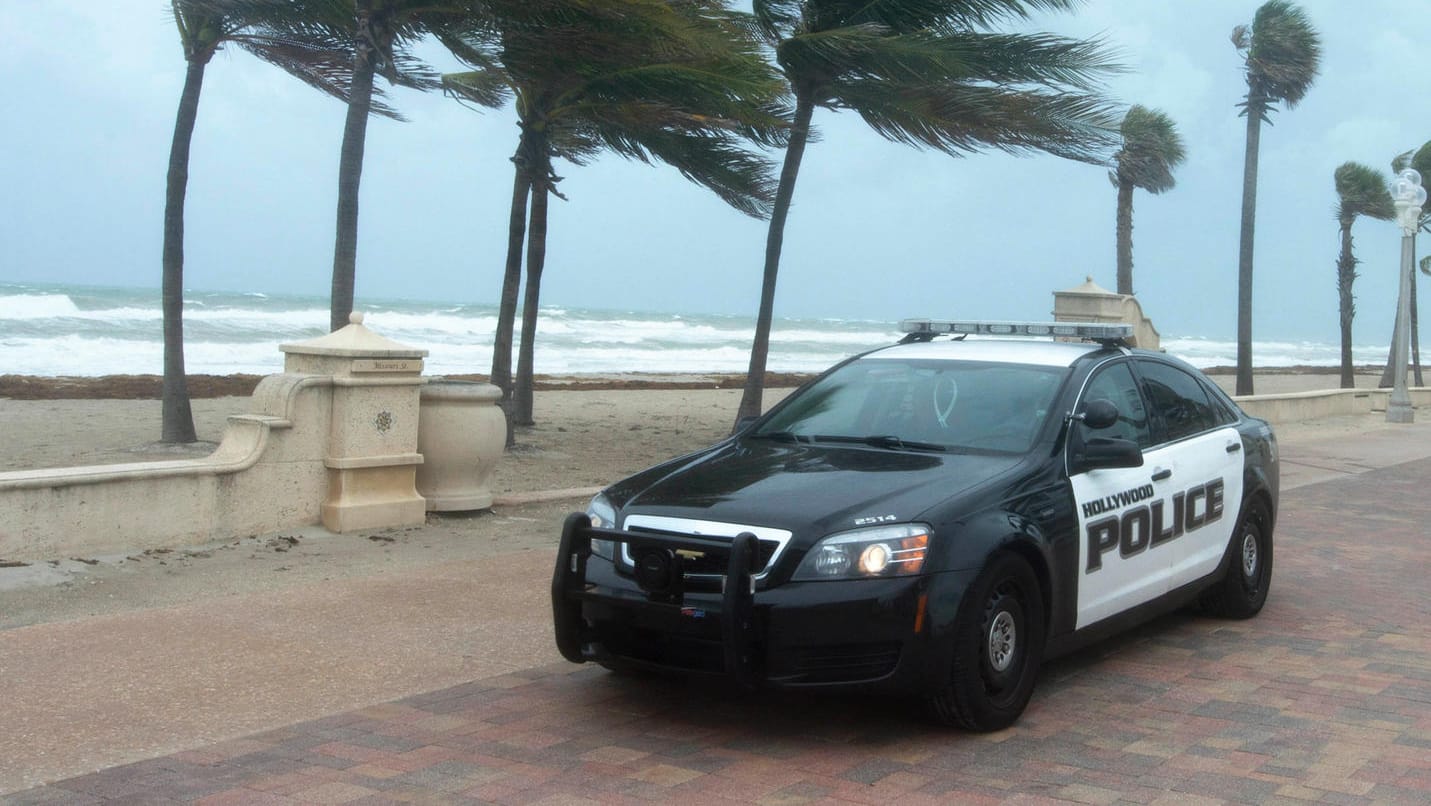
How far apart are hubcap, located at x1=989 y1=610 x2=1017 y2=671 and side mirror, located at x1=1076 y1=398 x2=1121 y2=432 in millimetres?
978

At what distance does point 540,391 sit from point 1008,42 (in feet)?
47.4

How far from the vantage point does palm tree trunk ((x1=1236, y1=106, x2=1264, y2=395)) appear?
3077 centimetres

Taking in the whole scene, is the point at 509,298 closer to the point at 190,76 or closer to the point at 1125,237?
the point at 190,76

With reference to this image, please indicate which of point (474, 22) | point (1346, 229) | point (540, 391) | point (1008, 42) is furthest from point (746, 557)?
point (1346, 229)

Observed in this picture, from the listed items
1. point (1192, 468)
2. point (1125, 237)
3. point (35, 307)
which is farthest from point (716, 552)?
point (35, 307)

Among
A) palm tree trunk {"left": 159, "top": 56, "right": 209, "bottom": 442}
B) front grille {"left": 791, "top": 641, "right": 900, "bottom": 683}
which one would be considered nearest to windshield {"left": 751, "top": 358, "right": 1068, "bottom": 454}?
front grille {"left": 791, "top": 641, "right": 900, "bottom": 683}

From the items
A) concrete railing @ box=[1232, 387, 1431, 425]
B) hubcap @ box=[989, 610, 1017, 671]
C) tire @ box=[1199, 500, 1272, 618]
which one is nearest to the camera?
hubcap @ box=[989, 610, 1017, 671]

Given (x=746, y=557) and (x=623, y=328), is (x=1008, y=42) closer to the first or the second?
(x=746, y=557)

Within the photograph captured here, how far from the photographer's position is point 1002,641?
5133 millimetres

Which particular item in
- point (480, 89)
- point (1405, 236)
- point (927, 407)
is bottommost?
point (927, 407)

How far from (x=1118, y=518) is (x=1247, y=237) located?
2709cm

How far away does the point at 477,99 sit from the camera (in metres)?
17.5

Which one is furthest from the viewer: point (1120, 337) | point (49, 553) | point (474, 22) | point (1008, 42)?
point (1008, 42)

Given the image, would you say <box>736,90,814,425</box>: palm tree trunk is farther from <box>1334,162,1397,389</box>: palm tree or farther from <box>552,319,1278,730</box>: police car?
<box>1334,162,1397,389</box>: palm tree
